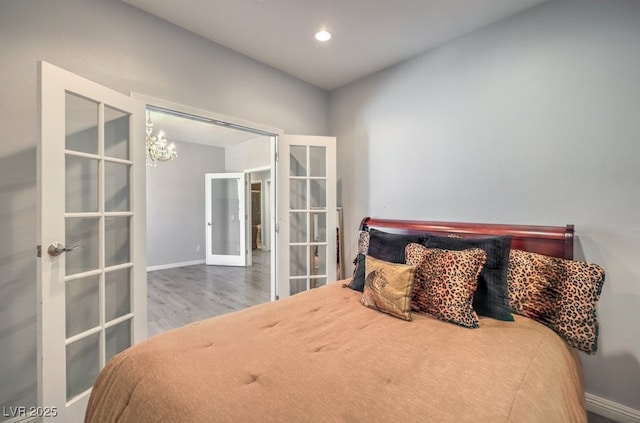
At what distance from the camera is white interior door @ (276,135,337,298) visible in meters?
3.03

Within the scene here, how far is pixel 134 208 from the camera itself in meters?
1.95

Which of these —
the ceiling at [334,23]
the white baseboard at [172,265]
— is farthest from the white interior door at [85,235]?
the white baseboard at [172,265]

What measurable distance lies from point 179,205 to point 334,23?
16.8ft

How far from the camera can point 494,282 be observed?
1.61m

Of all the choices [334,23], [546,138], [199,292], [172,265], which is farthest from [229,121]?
[172,265]

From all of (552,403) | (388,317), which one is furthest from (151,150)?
(552,403)

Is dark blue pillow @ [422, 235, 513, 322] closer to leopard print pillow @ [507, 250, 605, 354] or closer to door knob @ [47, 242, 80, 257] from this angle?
leopard print pillow @ [507, 250, 605, 354]

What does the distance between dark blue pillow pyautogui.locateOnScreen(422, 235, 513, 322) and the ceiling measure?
68.2 inches

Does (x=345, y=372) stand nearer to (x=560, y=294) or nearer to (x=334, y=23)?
(x=560, y=294)

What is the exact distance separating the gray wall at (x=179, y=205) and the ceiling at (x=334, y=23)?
4060 millimetres

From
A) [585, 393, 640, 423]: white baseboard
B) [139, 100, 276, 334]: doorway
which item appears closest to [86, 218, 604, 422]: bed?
[585, 393, 640, 423]: white baseboard

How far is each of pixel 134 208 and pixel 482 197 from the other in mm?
2722

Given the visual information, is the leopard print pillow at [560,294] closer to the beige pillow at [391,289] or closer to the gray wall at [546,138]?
the gray wall at [546,138]

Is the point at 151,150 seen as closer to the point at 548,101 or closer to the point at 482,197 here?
the point at 482,197
